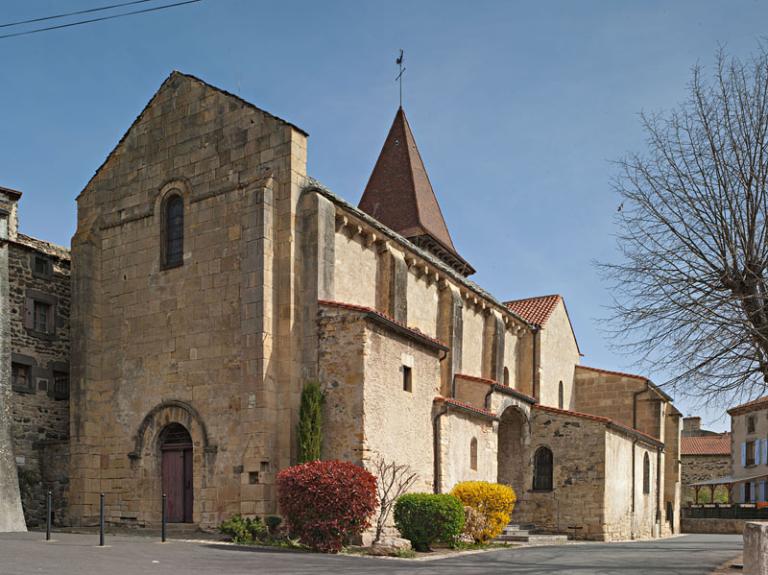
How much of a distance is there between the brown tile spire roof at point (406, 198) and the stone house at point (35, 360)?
47.0ft

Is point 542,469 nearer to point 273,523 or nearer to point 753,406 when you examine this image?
point 273,523

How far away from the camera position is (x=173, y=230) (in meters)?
20.3

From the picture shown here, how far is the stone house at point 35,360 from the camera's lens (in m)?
20.2

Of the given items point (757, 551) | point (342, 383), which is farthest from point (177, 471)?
point (757, 551)

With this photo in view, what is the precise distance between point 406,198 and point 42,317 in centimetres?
1634

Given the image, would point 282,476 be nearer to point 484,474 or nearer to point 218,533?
point 218,533

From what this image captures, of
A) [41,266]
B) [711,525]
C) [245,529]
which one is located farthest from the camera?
[711,525]

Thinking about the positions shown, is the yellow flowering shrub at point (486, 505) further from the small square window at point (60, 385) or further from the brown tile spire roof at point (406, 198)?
the brown tile spire roof at point (406, 198)

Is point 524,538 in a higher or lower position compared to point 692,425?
higher

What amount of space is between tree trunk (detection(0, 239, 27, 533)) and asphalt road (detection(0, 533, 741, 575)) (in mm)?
2161

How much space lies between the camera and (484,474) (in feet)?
69.8

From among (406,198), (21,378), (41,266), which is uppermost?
(406,198)

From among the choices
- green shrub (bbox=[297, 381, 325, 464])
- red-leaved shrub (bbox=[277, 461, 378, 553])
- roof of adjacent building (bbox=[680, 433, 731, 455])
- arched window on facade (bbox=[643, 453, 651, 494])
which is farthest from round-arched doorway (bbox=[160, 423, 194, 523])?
roof of adjacent building (bbox=[680, 433, 731, 455])

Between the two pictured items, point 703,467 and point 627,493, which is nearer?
point 627,493
